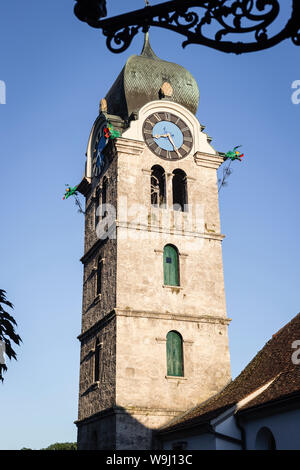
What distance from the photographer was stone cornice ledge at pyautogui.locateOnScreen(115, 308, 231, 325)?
79.2 ft

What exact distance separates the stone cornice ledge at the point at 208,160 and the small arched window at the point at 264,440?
1539 cm

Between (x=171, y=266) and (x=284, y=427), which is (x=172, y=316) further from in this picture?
(x=284, y=427)

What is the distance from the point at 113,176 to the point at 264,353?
11326 mm

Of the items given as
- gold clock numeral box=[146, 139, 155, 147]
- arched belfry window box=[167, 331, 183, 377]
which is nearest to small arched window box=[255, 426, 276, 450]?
arched belfry window box=[167, 331, 183, 377]

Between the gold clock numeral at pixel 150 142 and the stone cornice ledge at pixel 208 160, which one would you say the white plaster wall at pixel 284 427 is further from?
the gold clock numeral at pixel 150 142

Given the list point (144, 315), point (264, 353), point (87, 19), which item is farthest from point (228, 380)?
point (87, 19)

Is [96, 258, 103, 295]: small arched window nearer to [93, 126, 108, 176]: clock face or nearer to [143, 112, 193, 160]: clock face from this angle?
[93, 126, 108, 176]: clock face

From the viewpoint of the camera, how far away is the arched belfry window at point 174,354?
24203mm

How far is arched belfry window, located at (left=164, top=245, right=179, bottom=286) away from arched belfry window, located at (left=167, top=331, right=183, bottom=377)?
8.06ft

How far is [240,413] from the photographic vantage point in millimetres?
18375

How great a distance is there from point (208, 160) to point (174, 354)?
10.8 metres

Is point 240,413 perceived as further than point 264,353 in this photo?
No
